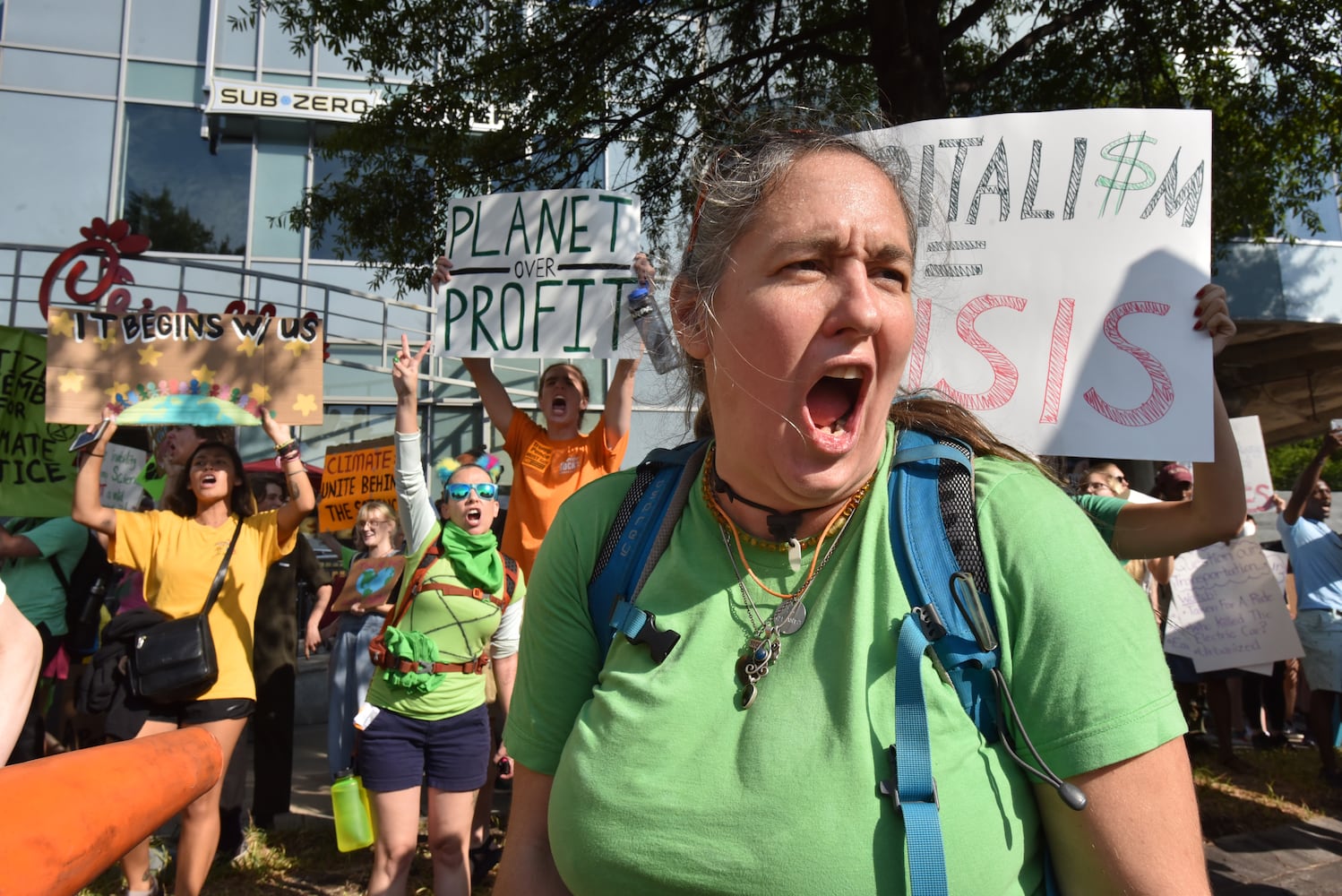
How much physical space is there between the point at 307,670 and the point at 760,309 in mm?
9137

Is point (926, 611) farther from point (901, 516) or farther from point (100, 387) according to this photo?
point (100, 387)

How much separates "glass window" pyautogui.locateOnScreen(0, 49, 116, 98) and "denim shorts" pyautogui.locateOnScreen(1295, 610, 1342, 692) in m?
16.4

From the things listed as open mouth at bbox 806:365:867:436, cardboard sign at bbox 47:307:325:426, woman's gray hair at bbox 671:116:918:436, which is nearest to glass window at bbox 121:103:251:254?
cardboard sign at bbox 47:307:325:426

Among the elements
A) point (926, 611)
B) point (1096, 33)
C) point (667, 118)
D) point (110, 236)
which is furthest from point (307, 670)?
point (926, 611)

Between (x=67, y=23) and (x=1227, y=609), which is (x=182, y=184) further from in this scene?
(x=1227, y=609)

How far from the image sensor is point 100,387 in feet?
17.4

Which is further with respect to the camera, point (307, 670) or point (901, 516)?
point (307, 670)

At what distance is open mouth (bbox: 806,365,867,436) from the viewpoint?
1.32m

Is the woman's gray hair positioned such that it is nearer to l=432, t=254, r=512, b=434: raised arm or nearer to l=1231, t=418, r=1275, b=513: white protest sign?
l=432, t=254, r=512, b=434: raised arm

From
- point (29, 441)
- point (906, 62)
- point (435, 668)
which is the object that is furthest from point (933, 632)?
point (29, 441)

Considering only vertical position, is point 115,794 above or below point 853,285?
below

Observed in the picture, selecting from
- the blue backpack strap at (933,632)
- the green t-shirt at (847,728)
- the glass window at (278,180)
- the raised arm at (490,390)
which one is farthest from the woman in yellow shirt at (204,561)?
the glass window at (278,180)

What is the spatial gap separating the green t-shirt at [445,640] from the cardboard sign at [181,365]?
1.74m

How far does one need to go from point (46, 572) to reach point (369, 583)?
1673 millimetres
